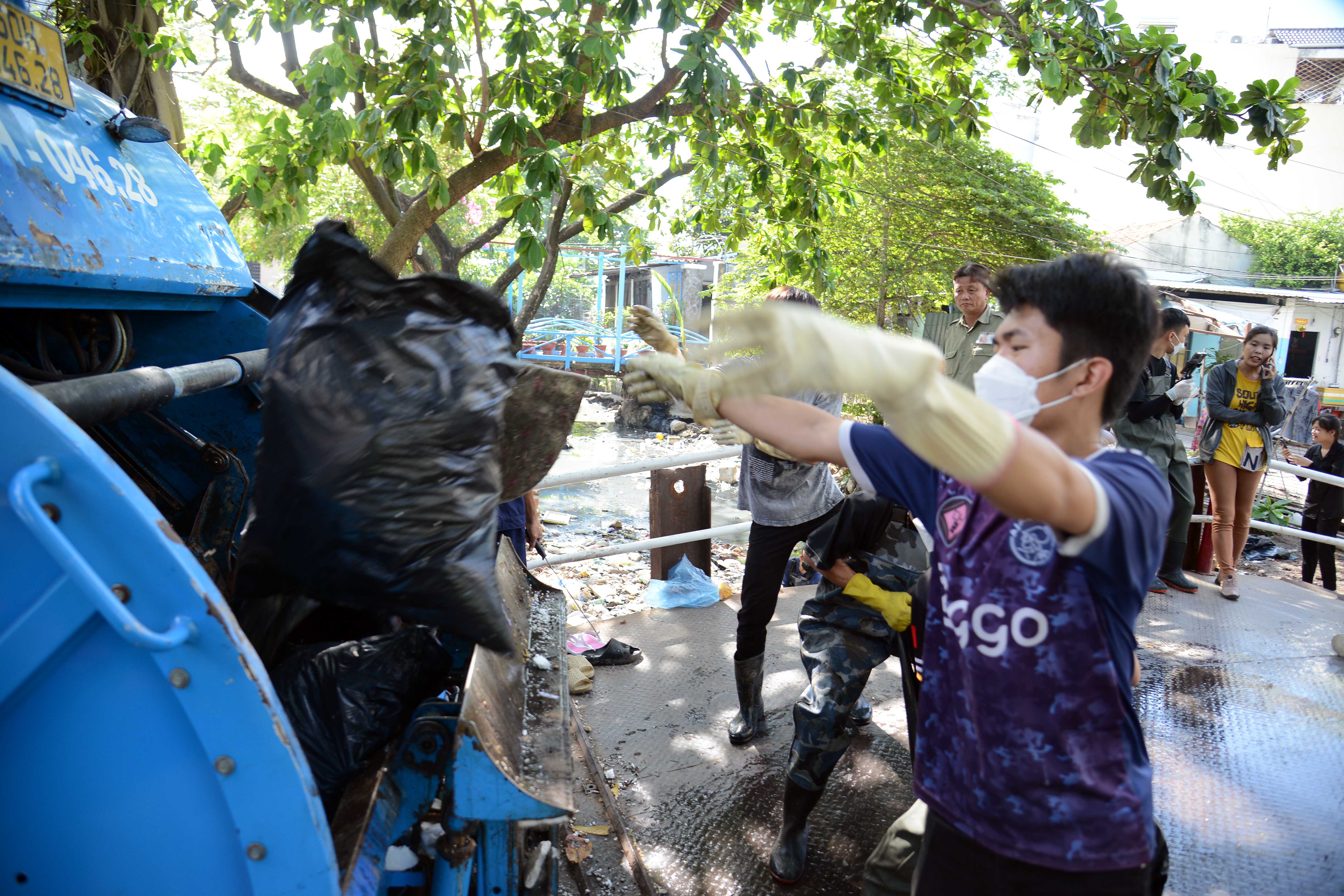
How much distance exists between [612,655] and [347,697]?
2.39 metres

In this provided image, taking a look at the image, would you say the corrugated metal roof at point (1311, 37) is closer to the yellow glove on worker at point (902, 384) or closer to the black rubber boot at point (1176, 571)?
the black rubber boot at point (1176, 571)

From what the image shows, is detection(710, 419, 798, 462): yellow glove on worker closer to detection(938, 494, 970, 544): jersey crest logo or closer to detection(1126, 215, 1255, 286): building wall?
detection(938, 494, 970, 544): jersey crest logo

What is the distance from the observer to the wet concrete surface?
2.70 metres

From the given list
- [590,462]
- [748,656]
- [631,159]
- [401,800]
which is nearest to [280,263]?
[590,462]

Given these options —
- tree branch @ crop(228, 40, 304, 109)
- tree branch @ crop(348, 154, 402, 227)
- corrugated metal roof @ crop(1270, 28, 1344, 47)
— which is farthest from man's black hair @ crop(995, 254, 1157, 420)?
corrugated metal roof @ crop(1270, 28, 1344, 47)

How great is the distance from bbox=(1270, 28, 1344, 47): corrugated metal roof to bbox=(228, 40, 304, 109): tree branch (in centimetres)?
3878

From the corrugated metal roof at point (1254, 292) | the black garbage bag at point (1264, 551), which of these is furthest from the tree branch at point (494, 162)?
the corrugated metal roof at point (1254, 292)

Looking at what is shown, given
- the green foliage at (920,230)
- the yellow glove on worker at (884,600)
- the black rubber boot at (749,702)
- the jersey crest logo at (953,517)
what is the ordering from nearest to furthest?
the jersey crest logo at (953,517)
the yellow glove on worker at (884,600)
the black rubber boot at (749,702)
the green foliage at (920,230)

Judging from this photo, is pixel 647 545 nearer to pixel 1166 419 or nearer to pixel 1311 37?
pixel 1166 419

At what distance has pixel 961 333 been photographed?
17.4 ft

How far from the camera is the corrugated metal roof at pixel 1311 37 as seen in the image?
32156 mm

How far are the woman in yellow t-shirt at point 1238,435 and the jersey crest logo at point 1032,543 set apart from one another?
4.91m

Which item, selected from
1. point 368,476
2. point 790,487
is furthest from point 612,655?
point 368,476

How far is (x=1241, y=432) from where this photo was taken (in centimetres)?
521
